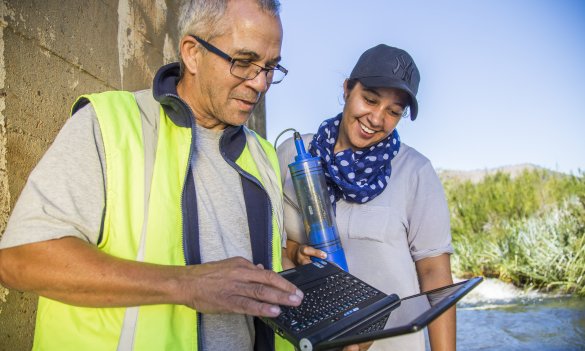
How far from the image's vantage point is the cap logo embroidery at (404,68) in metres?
2.17

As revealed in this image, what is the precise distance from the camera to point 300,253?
199 centimetres

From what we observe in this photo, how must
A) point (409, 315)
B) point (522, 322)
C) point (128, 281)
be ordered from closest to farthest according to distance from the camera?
1. point (128, 281)
2. point (409, 315)
3. point (522, 322)

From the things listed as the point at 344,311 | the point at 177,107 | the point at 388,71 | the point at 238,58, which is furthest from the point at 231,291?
the point at 388,71

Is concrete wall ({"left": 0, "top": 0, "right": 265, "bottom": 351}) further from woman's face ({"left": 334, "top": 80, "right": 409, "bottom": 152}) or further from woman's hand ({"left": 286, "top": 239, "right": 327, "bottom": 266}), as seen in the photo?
woman's face ({"left": 334, "top": 80, "right": 409, "bottom": 152})

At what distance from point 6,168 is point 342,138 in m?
1.46

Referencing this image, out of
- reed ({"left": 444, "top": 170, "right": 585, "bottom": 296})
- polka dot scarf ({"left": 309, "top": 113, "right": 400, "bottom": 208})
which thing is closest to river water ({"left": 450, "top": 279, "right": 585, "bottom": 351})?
reed ({"left": 444, "top": 170, "right": 585, "bottom": 296})

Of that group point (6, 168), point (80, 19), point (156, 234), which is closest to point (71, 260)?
point (156, 234)

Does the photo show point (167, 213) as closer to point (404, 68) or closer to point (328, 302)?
point (328, 302)

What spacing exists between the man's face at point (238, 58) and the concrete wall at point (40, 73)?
1.96ft

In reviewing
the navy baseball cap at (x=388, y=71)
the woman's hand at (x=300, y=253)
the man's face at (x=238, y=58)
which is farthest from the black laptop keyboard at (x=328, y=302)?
the navy baseball cap at (x=388, y=71)

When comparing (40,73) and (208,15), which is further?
(40,73)

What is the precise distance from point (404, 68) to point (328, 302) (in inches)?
49.1

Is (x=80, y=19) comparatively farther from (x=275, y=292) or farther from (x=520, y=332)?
(x=520, y=332)

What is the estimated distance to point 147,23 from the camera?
2836 mm
